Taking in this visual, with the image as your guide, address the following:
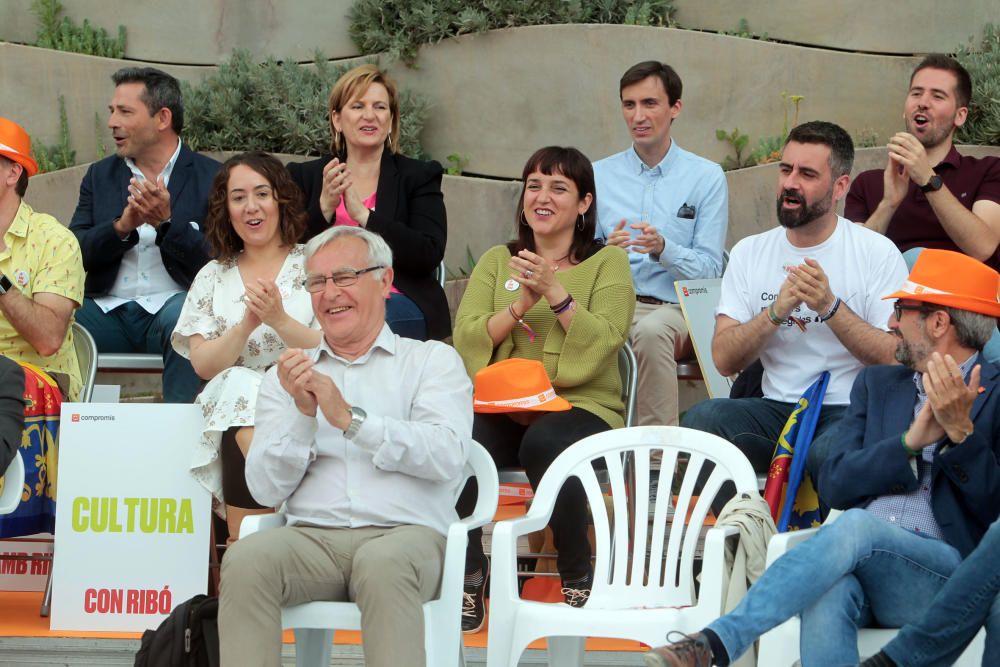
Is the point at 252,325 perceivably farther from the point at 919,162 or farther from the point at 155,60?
the point at 155,60

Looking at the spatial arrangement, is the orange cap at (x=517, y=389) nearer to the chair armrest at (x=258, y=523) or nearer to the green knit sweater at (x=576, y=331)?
the green knit sweater at (x=576, y=331)

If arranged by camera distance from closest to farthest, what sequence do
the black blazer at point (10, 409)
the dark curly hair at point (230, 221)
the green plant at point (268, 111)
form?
1. the black blazer at point (10, 409)
2. the dark curly hair at point (230, 221)
3. the green plant at point (268, 111)

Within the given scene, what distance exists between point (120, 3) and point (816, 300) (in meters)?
4.79

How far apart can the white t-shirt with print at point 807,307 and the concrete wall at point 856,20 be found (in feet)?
8.39

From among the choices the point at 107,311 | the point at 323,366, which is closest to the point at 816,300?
the point at 323,366

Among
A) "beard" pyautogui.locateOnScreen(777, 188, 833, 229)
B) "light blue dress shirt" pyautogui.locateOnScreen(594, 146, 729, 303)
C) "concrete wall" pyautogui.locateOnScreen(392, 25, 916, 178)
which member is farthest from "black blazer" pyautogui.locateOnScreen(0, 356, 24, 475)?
"concrete wall" pyautogui.locateOnScreen(392, 25, 916, 178)

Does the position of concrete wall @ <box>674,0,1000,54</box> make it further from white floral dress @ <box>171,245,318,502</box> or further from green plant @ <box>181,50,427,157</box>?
white floral dress @ <box>171,245,318,502</box>

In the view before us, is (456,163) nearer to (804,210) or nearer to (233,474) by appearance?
(804,210)

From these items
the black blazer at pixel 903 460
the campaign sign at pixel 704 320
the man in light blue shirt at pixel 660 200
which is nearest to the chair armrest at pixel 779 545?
the black blazer at pixel 903 460

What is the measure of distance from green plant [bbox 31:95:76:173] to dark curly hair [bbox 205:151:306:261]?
2.80 m

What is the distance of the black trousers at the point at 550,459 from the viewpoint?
4.46m

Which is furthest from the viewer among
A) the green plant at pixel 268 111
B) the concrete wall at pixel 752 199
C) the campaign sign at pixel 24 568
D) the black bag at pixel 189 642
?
the green plant at pixel 268 111

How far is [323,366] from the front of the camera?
400 cm

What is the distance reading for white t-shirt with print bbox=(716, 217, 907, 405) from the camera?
15.3 feet
